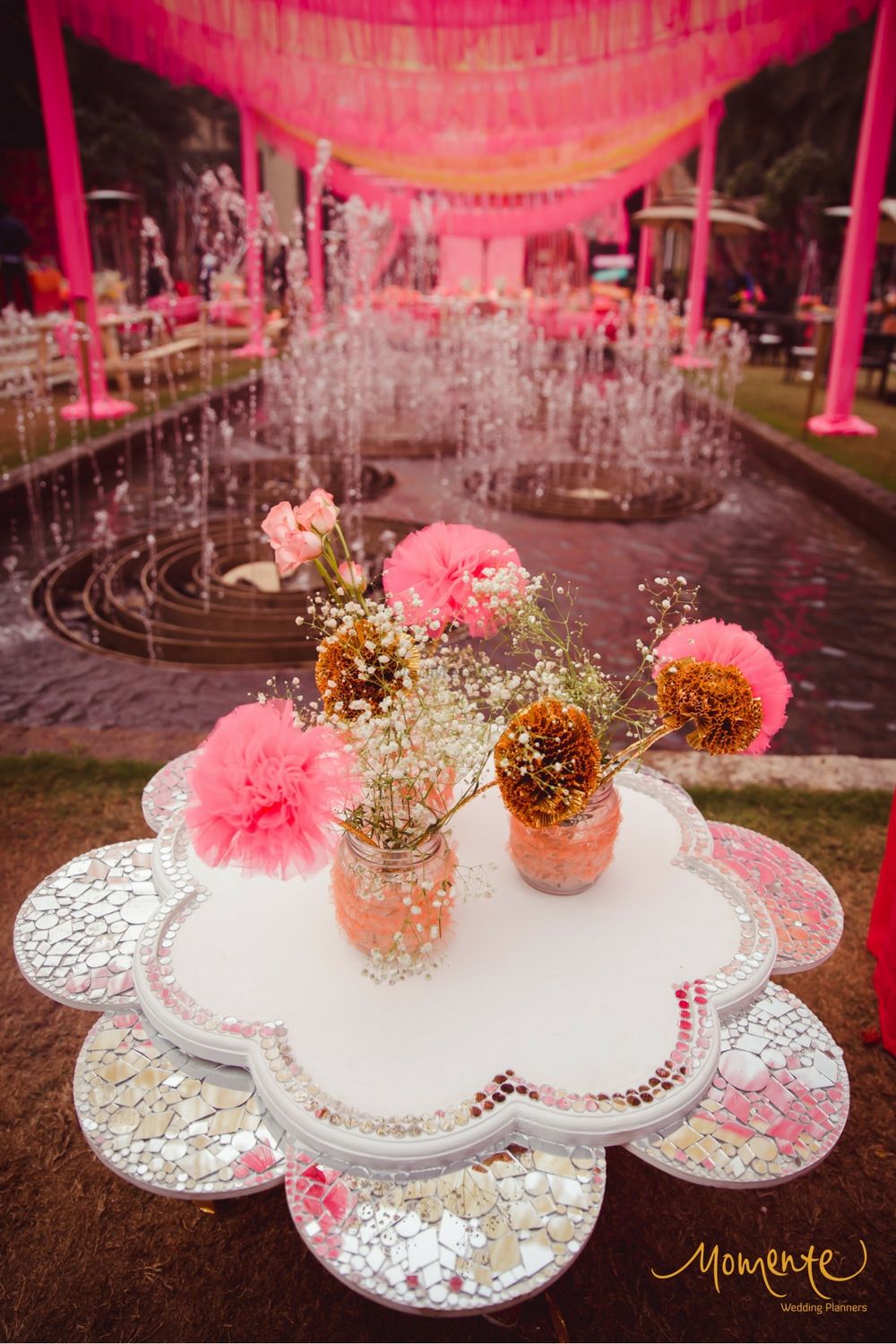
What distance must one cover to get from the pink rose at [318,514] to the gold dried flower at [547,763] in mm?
384

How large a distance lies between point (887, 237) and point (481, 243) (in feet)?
31.6

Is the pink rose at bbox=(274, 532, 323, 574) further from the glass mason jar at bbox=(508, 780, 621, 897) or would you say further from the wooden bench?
the wooden bench

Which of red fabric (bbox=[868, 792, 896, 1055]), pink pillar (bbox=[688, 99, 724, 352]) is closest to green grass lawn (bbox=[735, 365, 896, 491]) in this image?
pink pillar (bbox=[688, 99, 724, 352])

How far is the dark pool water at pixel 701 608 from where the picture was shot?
11.0ft

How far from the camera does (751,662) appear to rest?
1.48 m

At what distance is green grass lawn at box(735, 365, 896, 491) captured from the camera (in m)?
7.14

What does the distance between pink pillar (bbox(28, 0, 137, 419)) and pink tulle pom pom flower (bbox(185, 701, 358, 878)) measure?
23.0ft

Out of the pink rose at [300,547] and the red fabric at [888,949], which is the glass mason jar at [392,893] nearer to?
the pink rose at [300,547]

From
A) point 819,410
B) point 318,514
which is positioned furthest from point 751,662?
point 819,410

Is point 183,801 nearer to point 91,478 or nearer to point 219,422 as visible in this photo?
point 91,478

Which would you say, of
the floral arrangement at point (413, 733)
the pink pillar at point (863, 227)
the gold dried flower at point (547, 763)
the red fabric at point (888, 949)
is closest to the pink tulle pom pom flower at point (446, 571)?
the floral arrangement at point (413, 733)

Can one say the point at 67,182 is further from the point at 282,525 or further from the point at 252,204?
the point at 282,525

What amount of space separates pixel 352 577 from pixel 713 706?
58 cm

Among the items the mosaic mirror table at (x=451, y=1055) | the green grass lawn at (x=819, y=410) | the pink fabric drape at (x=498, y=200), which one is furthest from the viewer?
the pink fabric drape at (x=498, y=200)
